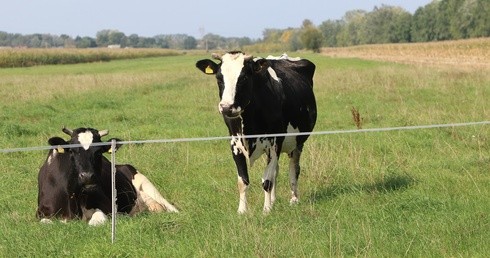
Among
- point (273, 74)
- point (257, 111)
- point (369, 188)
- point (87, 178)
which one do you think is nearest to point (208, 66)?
point (257, 111)

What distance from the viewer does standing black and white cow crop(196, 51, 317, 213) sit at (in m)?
6.80

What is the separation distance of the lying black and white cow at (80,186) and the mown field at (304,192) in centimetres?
28

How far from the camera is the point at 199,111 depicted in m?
17.6

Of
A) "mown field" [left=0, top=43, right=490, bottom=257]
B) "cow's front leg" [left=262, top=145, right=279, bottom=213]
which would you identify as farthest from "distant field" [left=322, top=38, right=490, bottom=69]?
"cow's front leg" [left=262, top=145, right=279, bottom=213]

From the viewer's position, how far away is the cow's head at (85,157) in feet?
22.6

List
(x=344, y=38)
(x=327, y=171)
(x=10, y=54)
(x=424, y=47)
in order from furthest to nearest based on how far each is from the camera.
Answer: (x=344, y=38), (x=424, y=47), (x=10, y=54), (x=327, y=171)

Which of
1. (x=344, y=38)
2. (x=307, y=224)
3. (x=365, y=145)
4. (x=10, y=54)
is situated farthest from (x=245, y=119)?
(x=344, y=38)

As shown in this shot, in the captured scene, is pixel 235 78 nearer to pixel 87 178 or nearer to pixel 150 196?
pixel 87 178

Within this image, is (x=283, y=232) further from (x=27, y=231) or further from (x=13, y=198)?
(x=13, y=198)

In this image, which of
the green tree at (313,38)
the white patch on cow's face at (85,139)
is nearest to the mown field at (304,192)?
the white patch on cow's face at (85,139)

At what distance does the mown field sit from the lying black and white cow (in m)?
0.28

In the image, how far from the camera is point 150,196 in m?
7.88

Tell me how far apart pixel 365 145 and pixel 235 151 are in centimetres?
438

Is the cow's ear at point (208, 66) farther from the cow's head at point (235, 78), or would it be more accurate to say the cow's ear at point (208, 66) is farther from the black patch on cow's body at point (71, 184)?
the black patch on cow's body at point (71, 184)
